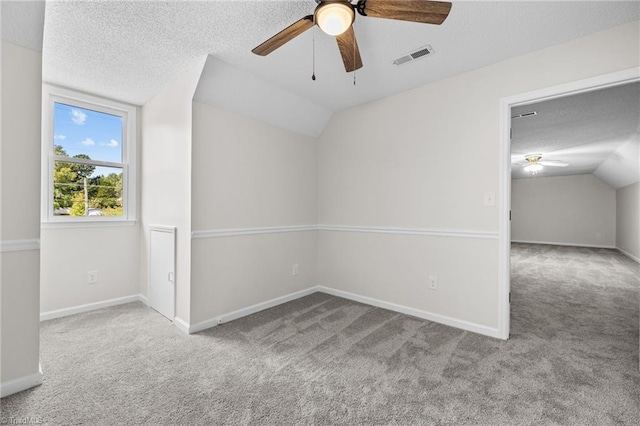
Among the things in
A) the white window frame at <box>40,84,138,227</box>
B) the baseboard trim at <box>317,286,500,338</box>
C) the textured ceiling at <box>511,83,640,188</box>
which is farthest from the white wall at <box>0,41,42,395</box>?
the textured ceiling at <box>511,83,640,188</box>

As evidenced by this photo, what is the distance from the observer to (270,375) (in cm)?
187

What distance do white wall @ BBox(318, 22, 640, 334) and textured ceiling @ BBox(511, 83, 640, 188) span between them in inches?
33.6

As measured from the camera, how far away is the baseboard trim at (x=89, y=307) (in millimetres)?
2783

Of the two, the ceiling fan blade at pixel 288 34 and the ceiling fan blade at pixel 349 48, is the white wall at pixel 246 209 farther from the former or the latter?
the ceiling fan blade at pixel 349 48

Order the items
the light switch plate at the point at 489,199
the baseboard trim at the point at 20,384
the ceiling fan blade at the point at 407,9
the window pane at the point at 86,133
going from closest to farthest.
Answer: the ceiling fan blade at the point at 407,9 → the baseboard trim at the point at 20,384 → the light switch plate at the point at 489,199 → the window pane at the point at 86,133

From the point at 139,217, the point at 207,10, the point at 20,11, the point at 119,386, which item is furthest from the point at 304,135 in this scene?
the point at 119,386

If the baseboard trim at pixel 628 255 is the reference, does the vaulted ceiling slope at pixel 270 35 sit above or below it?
above

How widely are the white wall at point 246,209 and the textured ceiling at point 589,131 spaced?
2801 millimetres

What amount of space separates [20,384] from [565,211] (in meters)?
11.7

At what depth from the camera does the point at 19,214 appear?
1.67 meters

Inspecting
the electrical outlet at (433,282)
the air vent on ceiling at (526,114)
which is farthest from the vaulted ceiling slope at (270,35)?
the electrical outlet at (433,282)

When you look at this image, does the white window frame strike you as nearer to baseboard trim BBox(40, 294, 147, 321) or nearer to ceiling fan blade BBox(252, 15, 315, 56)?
baseboard trim BBox(40, 294, 147, 321)

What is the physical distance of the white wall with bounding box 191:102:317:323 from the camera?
2.60m

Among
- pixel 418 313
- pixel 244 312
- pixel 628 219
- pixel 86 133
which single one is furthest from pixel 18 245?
pixel 628 219
